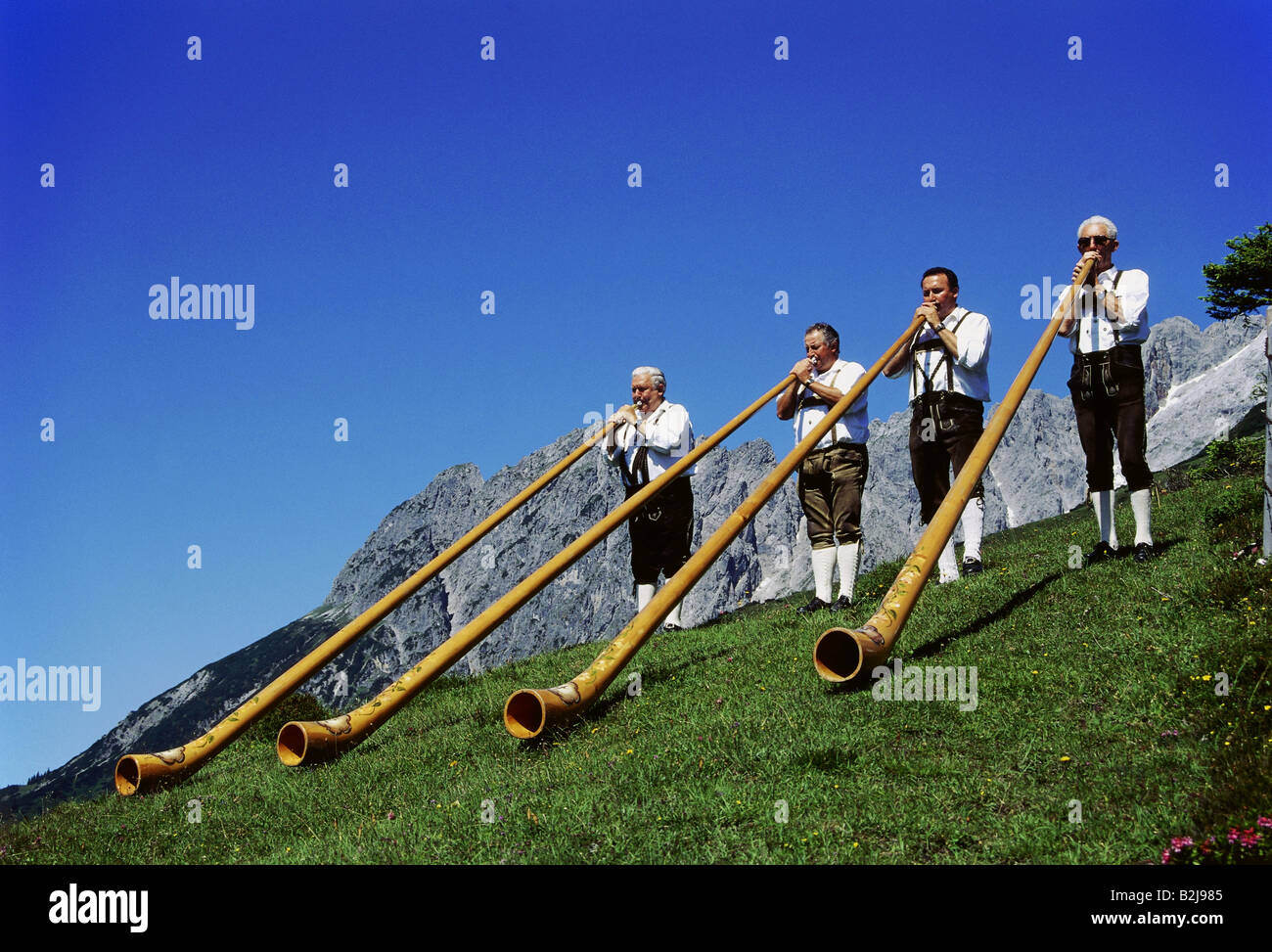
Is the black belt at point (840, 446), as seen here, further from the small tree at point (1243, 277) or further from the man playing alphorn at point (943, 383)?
the small tree at point (1243, 277)

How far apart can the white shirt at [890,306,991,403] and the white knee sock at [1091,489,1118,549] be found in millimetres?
1498

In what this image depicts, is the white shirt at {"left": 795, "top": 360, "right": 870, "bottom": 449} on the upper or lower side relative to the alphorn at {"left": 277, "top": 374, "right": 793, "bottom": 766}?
upper

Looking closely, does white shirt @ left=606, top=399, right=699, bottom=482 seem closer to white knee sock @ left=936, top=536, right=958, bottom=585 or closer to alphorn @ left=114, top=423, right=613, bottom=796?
white knee sock @ left=936, top=536, right=958, bottom=585

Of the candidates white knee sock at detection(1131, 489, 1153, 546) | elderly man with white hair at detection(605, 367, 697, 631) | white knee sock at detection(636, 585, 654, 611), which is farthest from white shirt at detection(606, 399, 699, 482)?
white knee sock at detection(1131, 489, 1153, 546)

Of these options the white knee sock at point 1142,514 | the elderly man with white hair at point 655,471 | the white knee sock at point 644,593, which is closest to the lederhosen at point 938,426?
the white knee sock at point 1142,514

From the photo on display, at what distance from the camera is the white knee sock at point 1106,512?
10102 millimetres

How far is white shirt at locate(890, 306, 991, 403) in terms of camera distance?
10602 mm

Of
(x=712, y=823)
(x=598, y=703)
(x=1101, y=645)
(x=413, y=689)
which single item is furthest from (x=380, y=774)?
(x=1101, y=645)

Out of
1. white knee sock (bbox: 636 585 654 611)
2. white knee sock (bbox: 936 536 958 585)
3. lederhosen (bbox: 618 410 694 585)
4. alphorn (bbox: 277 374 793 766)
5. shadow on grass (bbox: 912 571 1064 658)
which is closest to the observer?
shadow on grass (bbox: 912 571 1064 658)

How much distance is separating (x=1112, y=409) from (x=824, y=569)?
3.20 metres
